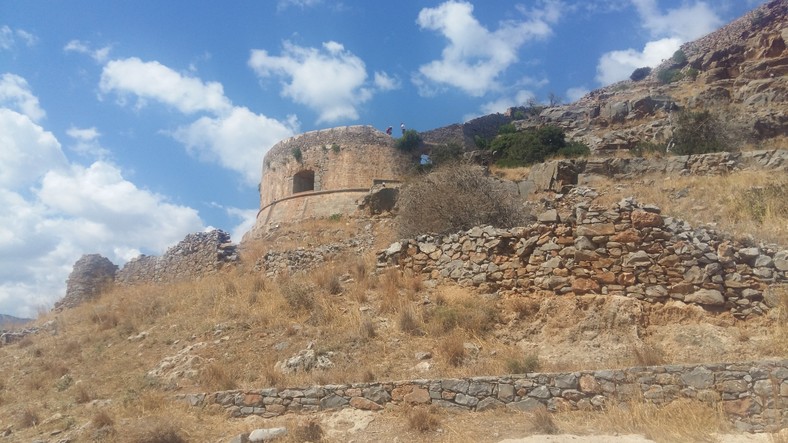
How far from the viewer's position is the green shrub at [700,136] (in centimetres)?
1636

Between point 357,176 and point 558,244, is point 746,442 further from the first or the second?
point 357,176

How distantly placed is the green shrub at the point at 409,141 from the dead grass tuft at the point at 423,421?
17.3m

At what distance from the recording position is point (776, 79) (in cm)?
2150

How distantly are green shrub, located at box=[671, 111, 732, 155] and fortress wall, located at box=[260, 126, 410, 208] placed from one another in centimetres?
988

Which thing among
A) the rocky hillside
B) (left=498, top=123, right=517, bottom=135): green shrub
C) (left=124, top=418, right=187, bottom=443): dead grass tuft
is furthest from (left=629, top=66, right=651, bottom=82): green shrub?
(left=124, top=418, right=187, bottom=443): dead grass tuft

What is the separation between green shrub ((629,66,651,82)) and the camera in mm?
35938

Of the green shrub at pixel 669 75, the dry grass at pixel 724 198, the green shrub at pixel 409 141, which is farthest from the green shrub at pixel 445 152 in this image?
the green shrub at pixel 669 75

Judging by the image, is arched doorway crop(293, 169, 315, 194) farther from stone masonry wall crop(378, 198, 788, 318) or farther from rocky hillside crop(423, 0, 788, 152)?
stone masonry wall crop(378, 198, 788, 318)

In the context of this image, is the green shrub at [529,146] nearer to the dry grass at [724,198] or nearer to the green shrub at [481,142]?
the green shrub at [481,142]

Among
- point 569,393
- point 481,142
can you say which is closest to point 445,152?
point 481,142

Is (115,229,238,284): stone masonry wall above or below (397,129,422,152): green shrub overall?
below

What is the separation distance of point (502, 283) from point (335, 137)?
1446cm

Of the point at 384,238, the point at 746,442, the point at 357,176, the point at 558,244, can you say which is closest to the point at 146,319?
the point at 384,238

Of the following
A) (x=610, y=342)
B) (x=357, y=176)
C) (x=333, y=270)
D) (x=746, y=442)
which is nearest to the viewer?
(x=746, y=442)
